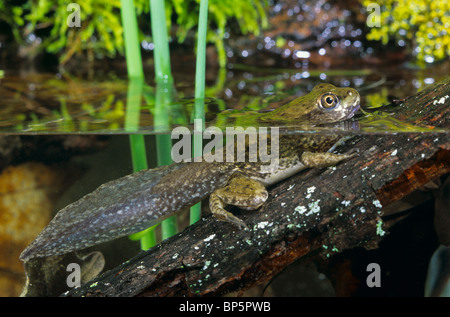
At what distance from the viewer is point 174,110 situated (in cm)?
261

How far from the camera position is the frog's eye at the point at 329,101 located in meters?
2.12

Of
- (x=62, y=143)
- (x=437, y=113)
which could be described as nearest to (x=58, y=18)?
(x=62, y=143)

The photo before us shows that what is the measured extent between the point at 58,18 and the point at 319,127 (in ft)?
11.2

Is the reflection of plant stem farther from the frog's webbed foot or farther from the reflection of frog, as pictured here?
the frog's webbed foot

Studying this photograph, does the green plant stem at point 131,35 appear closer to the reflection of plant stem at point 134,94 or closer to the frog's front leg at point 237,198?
the reflection of plant stem at point 134,94

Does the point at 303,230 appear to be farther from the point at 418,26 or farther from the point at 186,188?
the point at 418,26

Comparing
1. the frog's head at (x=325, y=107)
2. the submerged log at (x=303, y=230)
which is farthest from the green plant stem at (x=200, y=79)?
the frog's head at (x=325, y=107)

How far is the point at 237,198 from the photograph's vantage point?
A: 205cm

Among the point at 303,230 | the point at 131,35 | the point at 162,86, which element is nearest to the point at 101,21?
the point at 131,35

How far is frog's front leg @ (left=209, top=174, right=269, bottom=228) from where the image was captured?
6.47 ft

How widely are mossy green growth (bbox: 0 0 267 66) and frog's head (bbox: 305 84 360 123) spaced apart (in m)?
2.37

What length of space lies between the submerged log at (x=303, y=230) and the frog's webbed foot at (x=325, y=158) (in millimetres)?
41

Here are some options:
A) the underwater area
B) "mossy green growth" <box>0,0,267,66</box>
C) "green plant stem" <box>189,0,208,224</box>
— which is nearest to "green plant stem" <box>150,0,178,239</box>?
the underwater area
